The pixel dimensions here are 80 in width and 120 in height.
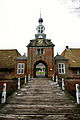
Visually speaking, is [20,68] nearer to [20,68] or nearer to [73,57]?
[20,68]

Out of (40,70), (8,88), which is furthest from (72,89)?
(40,70)

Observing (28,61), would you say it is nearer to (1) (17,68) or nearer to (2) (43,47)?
(1) (17,68)

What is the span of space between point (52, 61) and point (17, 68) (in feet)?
26.8

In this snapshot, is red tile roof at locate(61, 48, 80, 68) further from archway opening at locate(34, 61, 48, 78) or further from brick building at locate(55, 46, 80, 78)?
archway opening at locate(34, 61, 48, 78)

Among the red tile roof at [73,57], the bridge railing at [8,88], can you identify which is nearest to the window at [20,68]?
the bridge railing at [8,88]

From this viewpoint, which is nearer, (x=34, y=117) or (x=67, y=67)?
(x=34, y=117)

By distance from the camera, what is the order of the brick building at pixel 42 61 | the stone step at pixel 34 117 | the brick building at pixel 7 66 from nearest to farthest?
the stone step at pixel 34 117 → the brick building at pixel 42 61 → the brick building at pixel 7 66

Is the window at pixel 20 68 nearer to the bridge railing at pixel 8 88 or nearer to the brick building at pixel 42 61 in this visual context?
the brick building at pixel 42 61

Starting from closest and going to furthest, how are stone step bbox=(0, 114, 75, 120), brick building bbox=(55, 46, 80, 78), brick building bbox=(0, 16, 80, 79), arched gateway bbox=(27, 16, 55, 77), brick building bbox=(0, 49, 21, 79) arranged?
1. stone step bbox=(0, 114, 75, 120)
2. arched gateway bbox=(27, 16, 55, 77)
3. brick building bbox=(0, 16, 80, 79)
4. brick building bbox=(55, 46, 80, 78)
5. brick building bbox=(0, 49, 21, 79)

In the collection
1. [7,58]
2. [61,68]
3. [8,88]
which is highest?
[7,58]

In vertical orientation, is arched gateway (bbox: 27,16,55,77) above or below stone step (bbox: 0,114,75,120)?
above

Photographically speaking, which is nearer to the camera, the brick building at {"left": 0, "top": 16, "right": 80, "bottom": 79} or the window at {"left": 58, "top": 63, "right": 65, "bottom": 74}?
the brick building at {"left": 0, "top": 16, "right": 80, "bottom": 79}

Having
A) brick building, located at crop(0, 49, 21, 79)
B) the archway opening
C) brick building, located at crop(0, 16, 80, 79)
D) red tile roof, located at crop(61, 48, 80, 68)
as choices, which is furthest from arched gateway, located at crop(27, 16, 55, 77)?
red tile roof, located at crop(61, 48, 80, 68)

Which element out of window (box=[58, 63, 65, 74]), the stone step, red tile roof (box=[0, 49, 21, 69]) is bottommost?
the stone step
